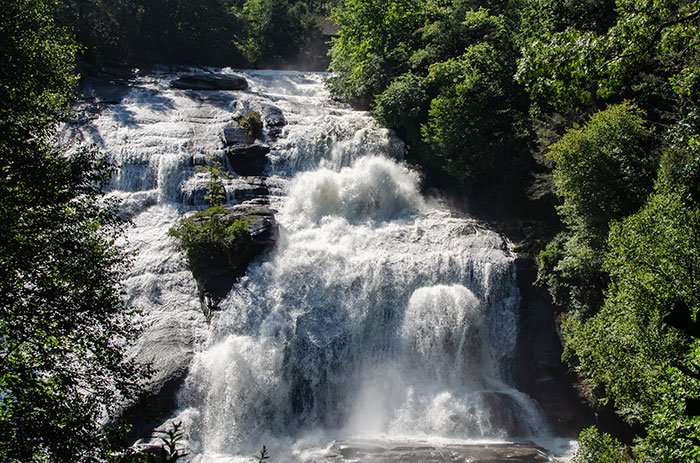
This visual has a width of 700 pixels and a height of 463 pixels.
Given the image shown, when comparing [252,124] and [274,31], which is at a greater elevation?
[274,31]

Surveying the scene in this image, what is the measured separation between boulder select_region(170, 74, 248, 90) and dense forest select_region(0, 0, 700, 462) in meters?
6.15

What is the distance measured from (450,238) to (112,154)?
A: 17288 mm

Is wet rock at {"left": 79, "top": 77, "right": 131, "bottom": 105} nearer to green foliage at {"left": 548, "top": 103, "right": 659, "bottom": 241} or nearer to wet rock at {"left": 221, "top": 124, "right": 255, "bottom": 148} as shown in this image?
wet rock at {"left": 221, "top": 124, "right": 255, "bottom": 148}

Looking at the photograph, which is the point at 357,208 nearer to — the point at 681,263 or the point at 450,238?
the point at 450,238

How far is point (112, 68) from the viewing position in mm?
39719

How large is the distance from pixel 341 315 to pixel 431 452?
249 inches

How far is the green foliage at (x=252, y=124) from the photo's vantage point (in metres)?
30.5

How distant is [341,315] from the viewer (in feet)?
72.4

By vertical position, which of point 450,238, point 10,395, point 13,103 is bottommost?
point 10,395

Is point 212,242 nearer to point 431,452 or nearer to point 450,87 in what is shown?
point 431,452

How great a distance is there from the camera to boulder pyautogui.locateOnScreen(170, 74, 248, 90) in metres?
37.4

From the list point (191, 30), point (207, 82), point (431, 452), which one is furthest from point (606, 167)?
point (191, 30)

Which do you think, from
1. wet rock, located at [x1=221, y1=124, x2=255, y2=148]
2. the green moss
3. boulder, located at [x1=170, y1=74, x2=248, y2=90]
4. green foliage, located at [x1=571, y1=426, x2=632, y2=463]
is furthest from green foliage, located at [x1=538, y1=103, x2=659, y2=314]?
boulder, located at [x1=170, y1=74, x2=248, y2=90]

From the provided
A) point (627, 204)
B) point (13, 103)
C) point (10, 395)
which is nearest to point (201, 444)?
point (10, 395)
